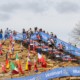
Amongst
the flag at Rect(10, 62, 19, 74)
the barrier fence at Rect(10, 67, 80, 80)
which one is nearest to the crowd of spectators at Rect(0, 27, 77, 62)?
the flag at Rect(10, 62, 19, 74)

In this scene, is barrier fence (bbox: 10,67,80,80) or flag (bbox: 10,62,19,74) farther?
flag (bbox: 10,62,19,74)

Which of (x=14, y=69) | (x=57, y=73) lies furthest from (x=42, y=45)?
(x=57, y=73)

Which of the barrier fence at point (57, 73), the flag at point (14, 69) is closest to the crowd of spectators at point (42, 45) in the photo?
the flag at point (14, 69)

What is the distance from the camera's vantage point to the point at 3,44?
5181 centimetres

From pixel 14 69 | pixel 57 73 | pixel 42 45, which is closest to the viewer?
pixel 57 73

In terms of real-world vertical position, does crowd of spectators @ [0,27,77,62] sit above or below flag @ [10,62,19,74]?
above

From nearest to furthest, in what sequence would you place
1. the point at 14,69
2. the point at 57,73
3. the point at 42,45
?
the point at 57,73 < the point at 14,69 < the point at 42,45

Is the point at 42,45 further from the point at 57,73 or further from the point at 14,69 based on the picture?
the point at 57,73

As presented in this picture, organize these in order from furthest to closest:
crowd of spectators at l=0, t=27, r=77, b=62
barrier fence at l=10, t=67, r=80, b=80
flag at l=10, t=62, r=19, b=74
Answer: crowd of spectators at l=0, t=27, r=77, b=62 → flag at l=10, t=62, r=19, b=74 → barrier fence at l=10, t=67, r=80, b=80

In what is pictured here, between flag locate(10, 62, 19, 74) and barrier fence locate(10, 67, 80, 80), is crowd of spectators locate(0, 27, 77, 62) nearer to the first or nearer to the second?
flag locate(10, 62, 19, 74)

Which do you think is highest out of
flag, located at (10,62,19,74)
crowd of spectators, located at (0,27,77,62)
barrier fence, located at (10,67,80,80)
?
crowd of spectators, located at (0,27,77,62)

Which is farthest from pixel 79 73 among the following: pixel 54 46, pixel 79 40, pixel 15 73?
pixel 79 40

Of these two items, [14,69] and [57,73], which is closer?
[57,73]

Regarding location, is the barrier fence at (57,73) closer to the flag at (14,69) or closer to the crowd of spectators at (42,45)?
the flag at (14,69)
